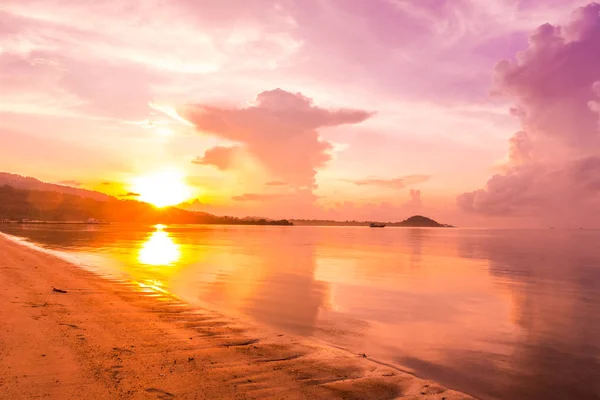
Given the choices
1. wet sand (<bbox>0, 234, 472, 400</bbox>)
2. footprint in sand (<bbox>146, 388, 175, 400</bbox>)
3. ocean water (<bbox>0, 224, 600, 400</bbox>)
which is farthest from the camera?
ocean water (<bbox>0, 224, 600, 400</bbox>)

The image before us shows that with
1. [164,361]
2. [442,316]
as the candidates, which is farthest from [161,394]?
[442,316]

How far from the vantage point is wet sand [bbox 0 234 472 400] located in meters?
9.61

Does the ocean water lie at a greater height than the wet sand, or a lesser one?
lesser

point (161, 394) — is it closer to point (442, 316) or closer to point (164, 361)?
point (164, 361)

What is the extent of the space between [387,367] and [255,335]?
5.28m

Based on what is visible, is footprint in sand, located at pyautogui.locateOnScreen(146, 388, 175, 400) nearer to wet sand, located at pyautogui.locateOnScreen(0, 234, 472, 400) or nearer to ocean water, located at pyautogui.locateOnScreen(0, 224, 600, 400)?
wet sand, located at pyautogui.locateOnScreen(0, 234, 472, 400)

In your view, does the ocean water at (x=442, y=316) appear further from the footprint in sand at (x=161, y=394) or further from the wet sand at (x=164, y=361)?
the footprint in sand at (x=161, y=394)

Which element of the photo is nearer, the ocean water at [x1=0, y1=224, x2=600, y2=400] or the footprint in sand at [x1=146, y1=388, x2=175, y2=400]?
the footprint in sand at [x1=146, y1=388, x2=175, y2=400]

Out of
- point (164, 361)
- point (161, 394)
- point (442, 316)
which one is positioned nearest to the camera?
point (161, 394)

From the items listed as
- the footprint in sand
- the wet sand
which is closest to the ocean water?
the wet sand

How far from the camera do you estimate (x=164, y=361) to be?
11.5 meters

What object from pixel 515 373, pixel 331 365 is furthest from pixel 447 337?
pixel 331 365

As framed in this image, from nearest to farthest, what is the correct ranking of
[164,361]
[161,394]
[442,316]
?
[161,394]
[164,361]
[442,316]

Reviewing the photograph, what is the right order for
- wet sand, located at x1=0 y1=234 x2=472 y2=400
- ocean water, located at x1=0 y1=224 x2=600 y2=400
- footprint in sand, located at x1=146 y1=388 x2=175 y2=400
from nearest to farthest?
footprint in sand, located at x1=146 y1=388 x2=175 y2=400, wet sand, located at x1=0 y1=234 x2=472 y2=400, ocean water, located at x1=0 y1=224 x2=600 y2=400
